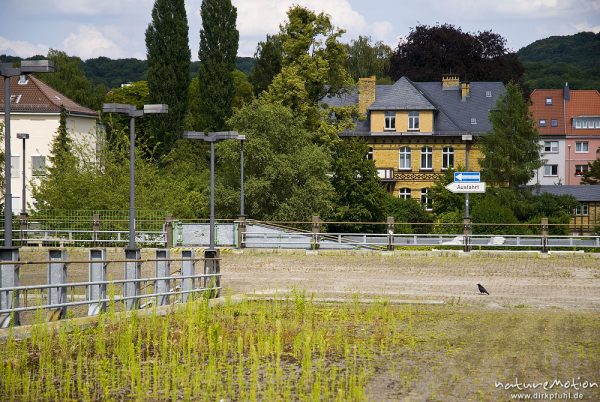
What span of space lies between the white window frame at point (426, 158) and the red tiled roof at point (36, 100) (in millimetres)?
26879

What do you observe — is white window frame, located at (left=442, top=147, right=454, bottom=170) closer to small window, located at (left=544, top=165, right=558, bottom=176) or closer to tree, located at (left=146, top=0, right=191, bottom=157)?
tree, located at (left=146, top=0, right=191, bottom=157)

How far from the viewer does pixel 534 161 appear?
6512cm

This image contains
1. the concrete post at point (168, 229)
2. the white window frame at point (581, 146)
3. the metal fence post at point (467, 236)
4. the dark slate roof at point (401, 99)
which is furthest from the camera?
the white window frame at point (581, 146)

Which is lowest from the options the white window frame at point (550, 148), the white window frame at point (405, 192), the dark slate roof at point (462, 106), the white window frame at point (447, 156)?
the white window frame at point (405, 192)

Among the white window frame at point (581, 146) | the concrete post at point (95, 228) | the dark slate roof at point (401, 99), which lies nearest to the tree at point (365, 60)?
the white window frame at point (581, 146)

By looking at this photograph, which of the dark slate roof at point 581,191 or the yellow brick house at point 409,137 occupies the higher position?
the yellow brick house at point 409,137

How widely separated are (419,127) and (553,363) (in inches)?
2496

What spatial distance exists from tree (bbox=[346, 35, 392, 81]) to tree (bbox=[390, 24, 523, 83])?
10.1 m

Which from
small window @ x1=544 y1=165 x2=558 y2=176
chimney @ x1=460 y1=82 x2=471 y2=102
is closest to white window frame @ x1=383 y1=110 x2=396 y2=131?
chimney @ x1=460 y1=82 x2=471 y2=102

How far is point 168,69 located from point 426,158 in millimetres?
20574

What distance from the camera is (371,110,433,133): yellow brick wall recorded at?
78.6 metres

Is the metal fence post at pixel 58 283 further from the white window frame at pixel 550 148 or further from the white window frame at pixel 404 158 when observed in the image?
the white window frame at pixel 550 148

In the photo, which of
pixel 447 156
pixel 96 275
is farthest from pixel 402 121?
pixel 96 275

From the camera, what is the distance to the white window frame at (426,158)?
259ft
